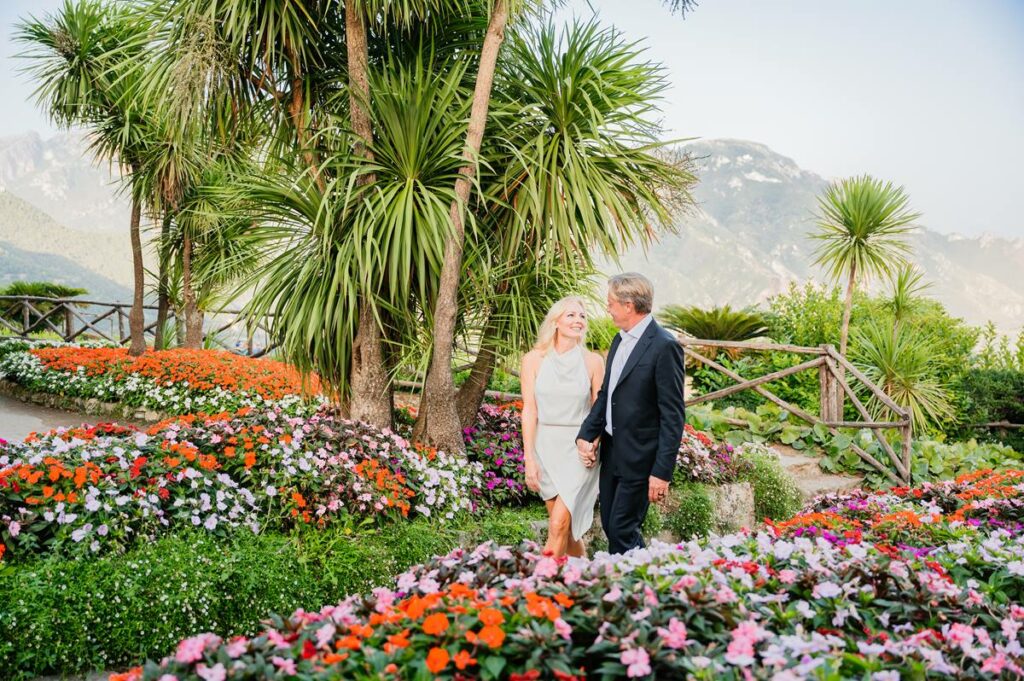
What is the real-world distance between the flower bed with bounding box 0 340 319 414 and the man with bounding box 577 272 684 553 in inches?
201

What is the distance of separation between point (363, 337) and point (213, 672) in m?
3.81

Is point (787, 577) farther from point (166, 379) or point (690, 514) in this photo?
point (166, 379)

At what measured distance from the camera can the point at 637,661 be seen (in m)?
1.56

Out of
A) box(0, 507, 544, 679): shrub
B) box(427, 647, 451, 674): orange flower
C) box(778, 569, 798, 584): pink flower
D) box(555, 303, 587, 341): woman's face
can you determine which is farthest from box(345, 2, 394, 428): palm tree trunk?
box(427, 647, 451, 674): orange flower

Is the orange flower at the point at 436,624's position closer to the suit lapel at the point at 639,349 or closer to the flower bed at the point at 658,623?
the flower bed at the point at 658,623

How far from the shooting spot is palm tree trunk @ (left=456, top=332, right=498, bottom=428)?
18.5 feet

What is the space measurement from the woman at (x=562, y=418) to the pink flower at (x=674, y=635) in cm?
205

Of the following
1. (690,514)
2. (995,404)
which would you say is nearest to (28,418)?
(690,514)

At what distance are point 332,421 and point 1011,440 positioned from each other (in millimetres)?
11080

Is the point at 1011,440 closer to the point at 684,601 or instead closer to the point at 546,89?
the point at 546,89

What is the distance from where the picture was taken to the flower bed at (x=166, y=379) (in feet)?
28.3

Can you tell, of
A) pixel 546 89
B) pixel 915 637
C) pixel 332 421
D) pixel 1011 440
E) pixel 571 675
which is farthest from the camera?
pixel 1011 440

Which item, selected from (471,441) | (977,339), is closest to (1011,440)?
(977,339)

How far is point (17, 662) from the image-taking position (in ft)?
8.99
